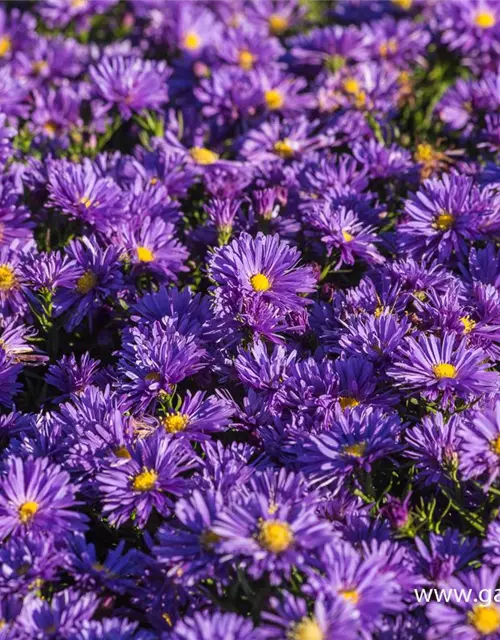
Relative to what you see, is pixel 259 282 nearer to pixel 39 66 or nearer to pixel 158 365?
pixel 158 365

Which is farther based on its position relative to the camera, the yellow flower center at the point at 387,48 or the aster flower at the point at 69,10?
the aster flower at the point at 69,10

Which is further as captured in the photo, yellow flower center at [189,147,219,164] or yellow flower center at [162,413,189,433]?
yellow flower center at [189,147,219,164]

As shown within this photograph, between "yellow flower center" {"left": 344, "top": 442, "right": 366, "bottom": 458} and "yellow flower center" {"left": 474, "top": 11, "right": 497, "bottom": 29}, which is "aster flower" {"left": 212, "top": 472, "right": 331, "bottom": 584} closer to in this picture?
"yellow flower center" {"left": 344, "top": 442, "right": 366, "bottom": 458}

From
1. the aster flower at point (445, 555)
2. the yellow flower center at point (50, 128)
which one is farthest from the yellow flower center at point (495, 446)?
the yellow flower center at point (50, 128)

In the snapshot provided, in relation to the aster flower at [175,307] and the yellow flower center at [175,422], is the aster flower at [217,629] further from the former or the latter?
the aster flower at [175,307]

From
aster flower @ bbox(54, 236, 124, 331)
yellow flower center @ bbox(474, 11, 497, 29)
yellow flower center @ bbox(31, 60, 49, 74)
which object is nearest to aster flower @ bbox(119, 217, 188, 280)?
aster flower @ bbox(54, 236, 124, 331)

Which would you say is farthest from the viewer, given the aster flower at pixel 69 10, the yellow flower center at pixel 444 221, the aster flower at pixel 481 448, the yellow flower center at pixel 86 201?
the aster flower at pixel 69 10
